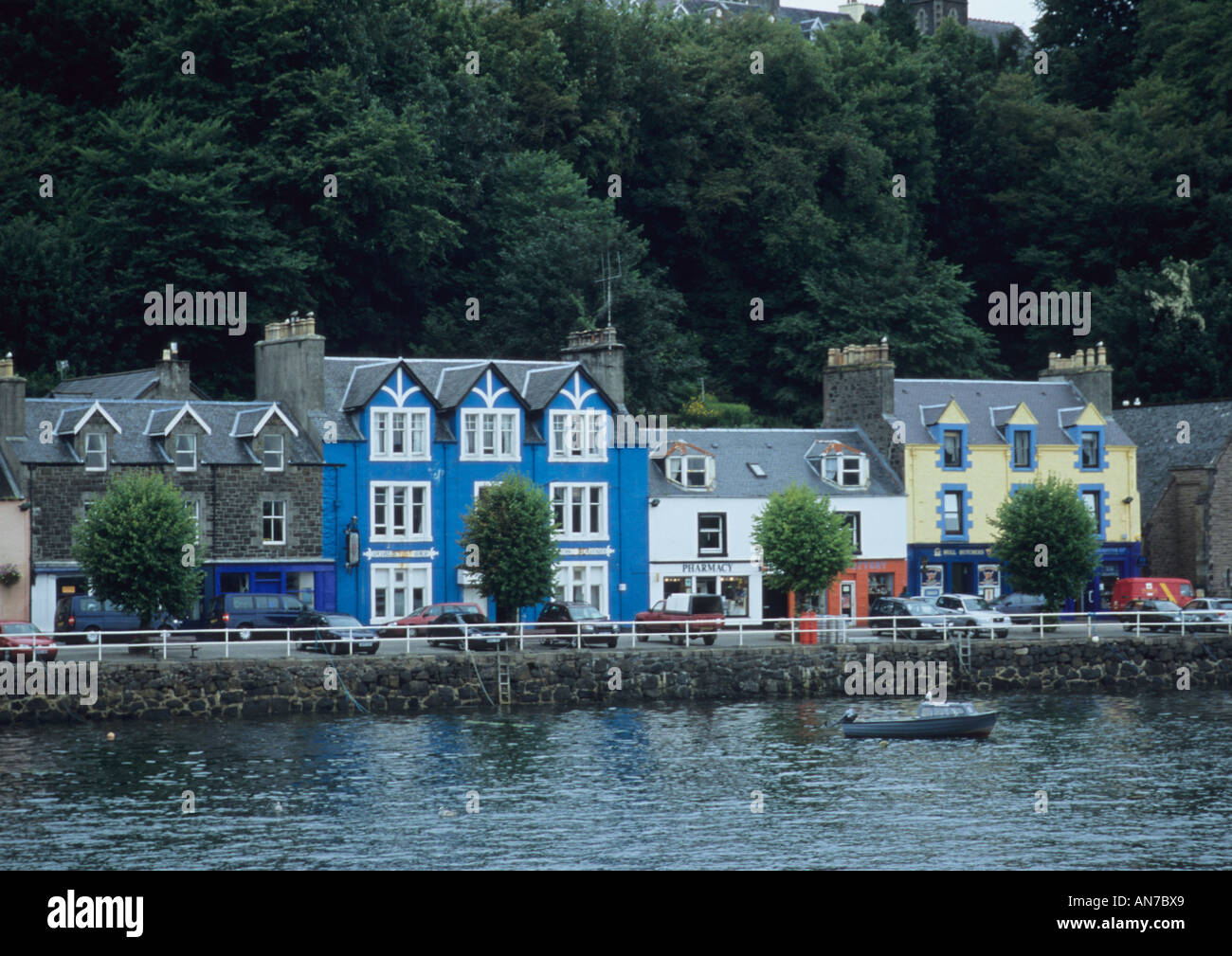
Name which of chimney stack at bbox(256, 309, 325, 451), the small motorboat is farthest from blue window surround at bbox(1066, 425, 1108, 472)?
chimney stack at bbox(256, 309, 325, 451)

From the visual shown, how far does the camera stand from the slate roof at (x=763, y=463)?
6706 centimetres

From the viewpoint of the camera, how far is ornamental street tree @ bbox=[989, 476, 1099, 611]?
213 ft

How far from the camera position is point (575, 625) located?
5547cm

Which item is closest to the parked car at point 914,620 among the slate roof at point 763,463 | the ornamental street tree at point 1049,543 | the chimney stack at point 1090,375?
the ornamental street tree at point 1049,543

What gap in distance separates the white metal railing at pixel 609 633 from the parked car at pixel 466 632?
0.04m

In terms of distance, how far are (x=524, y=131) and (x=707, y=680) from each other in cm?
4352

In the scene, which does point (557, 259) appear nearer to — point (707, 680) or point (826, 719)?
point (707, 680)

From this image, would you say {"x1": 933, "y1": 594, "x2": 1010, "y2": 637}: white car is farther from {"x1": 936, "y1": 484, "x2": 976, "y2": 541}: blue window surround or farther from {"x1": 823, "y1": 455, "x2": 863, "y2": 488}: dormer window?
{"x1": 823, "y1": 455, "x2": 863, "y2": 488}: dormer window

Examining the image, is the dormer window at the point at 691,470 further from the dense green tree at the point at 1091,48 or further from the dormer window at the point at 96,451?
the dense green tree at the point at 1091,48

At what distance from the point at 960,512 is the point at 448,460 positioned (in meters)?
20.8

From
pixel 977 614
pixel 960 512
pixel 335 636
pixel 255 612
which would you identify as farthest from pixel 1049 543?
pixel 255 612

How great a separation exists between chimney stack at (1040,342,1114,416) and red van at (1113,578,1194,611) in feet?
27.6

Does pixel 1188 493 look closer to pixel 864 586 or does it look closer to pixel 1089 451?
pixel 1089 451
